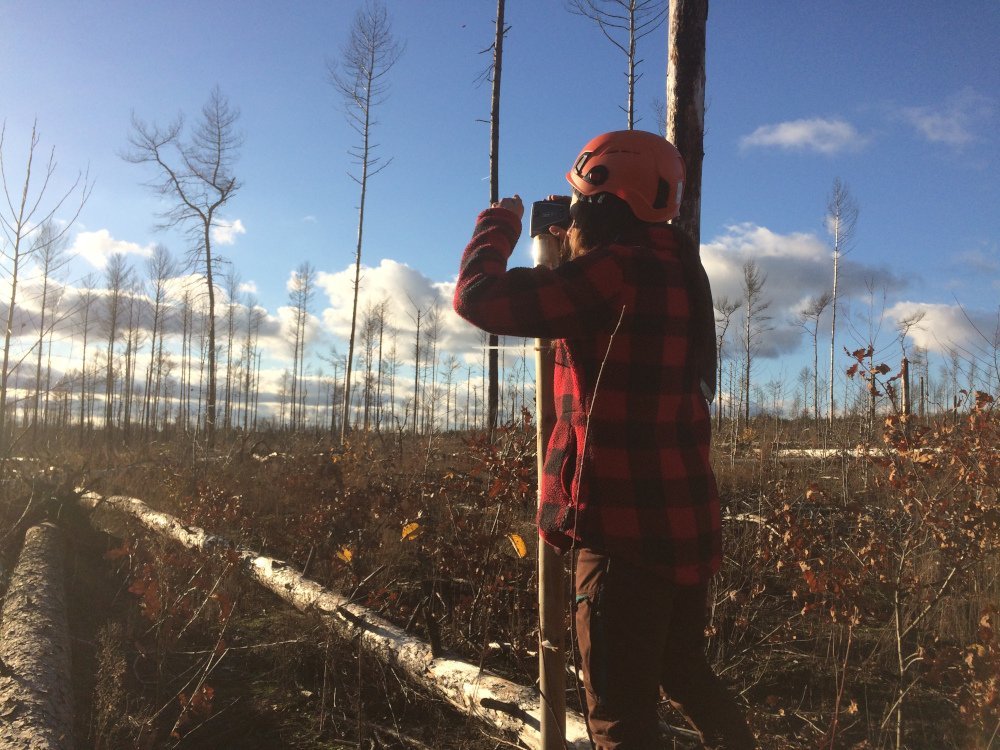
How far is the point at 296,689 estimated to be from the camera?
12.7ft

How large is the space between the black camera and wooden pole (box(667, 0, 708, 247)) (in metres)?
2.21

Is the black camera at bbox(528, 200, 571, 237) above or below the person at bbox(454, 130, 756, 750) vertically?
above

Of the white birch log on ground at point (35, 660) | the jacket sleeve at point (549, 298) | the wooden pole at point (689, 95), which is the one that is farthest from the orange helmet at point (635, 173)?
the white birch log on ground at point (35, 660)

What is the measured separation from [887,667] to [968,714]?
1086mm

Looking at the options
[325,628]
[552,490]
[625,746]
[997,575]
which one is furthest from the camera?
[997,575]

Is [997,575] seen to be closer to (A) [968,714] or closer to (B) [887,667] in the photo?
(B) [887,667]

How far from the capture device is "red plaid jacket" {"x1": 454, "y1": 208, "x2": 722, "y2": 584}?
1.67 metres

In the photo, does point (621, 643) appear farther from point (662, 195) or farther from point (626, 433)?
point (662, 195)

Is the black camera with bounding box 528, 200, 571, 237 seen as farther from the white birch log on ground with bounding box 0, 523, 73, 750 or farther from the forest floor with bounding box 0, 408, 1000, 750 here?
the white birch log on ground with bounding box 0, 523, 73, 750

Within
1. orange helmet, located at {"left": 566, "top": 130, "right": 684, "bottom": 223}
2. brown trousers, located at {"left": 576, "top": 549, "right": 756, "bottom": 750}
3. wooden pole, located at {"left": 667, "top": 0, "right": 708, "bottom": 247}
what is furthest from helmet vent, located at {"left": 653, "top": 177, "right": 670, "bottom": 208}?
wooden pole, located at {"left": 667, "top": 0, "right": 708, "bottom": 247}

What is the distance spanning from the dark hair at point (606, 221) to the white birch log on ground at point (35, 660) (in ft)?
10.3

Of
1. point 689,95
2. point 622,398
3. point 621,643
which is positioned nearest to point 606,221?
point 622,398

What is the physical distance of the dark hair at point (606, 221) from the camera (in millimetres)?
1866

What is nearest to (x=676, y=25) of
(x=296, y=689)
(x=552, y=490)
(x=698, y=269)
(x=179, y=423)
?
(x=698, y=269)
